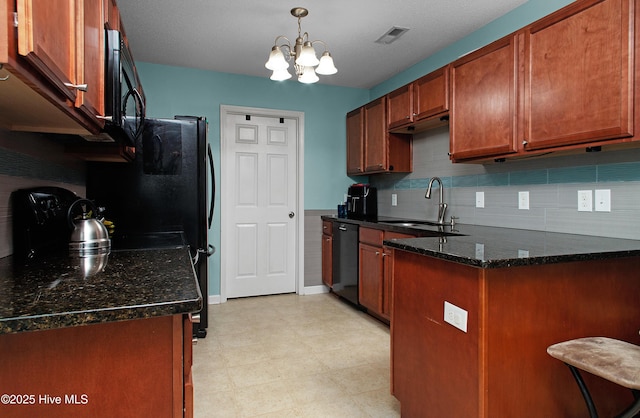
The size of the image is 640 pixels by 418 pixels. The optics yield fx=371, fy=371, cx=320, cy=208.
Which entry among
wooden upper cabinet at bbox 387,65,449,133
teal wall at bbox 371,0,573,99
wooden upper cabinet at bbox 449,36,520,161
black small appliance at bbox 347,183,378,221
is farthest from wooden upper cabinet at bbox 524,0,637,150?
Result: black small appliance at bbox 347,183,378,221

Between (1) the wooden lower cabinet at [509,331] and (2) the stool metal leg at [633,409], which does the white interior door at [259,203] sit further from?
(2) the stool metal leg at [633,409]

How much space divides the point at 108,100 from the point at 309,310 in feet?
9.42

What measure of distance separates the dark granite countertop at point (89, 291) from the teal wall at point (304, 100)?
2.76m

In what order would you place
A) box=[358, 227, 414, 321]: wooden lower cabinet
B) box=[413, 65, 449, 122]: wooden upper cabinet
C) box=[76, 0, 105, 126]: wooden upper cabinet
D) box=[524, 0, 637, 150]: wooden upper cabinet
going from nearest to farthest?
box=[76, 0, 105, 126]: wooden upper cabinet
box=[524, 0, 637, 150]: wooden upper cabinet
box=[413, 65, 449, 122]: wooden upper cabinet
box=[358, 227, 414, 321]: wooden lower cabinet

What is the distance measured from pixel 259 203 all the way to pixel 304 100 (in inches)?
51.9

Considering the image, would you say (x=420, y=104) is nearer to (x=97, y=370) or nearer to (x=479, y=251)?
(x=479, y=251)

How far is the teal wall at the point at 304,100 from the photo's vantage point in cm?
374

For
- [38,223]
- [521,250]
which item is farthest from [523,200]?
[38,223]

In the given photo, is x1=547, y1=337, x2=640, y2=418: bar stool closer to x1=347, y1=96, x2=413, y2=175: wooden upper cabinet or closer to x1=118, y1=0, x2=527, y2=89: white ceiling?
x1=118, y1=0, x2=527, y2=89: white ceiling

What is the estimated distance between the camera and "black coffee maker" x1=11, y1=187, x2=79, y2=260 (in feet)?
4.94

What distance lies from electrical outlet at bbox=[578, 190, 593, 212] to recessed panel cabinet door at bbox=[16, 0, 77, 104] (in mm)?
2558

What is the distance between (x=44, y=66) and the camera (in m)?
0.80

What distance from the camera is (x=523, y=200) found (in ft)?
8.55

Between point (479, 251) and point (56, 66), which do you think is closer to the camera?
point (56, 66)
